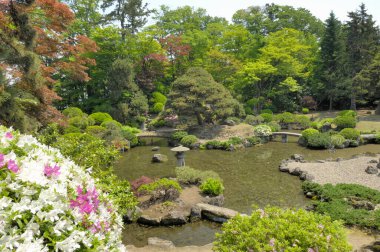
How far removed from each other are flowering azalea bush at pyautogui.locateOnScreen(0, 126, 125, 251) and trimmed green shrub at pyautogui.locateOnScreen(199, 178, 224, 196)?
8.54m

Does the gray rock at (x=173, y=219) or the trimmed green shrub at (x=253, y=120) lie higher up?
the trimmed green shrub at (x=253, y=120)

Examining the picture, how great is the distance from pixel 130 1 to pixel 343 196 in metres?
29.9

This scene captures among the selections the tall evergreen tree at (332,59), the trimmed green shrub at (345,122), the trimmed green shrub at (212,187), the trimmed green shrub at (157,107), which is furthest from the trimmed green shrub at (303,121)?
the trimmed green shrub at (212,187)

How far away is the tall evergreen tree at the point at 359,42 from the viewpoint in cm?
3089

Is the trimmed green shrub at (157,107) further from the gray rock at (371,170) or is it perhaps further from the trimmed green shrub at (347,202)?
the gray rock at (371,170)

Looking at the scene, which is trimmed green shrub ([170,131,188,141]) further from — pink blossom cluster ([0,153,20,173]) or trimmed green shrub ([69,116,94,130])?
pink blossom cluster ([0,153,20,173])

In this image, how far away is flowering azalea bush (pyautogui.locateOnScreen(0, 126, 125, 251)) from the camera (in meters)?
2.09

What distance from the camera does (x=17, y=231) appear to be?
2.07 m

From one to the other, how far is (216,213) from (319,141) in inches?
501

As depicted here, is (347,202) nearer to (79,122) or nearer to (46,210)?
(46,210)

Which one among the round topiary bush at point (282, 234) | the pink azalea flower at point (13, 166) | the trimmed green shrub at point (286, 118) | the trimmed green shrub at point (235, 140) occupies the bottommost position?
the trimmed green shrub at point (235, 140)

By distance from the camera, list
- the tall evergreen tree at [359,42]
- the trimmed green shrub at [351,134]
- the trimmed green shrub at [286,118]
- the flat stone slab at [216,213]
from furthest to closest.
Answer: the tall evergreen tree at [359,42] < the trimmed green shrub at [286,118] < the trimmed green shrub at [351,134] < the flat stone slab at [216,213]

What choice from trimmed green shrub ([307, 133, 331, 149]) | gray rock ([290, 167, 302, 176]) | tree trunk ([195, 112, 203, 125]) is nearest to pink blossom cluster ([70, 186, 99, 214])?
gray rock ([290, 167, 302, 176])

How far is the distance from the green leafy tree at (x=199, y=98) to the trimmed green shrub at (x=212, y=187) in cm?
1219
